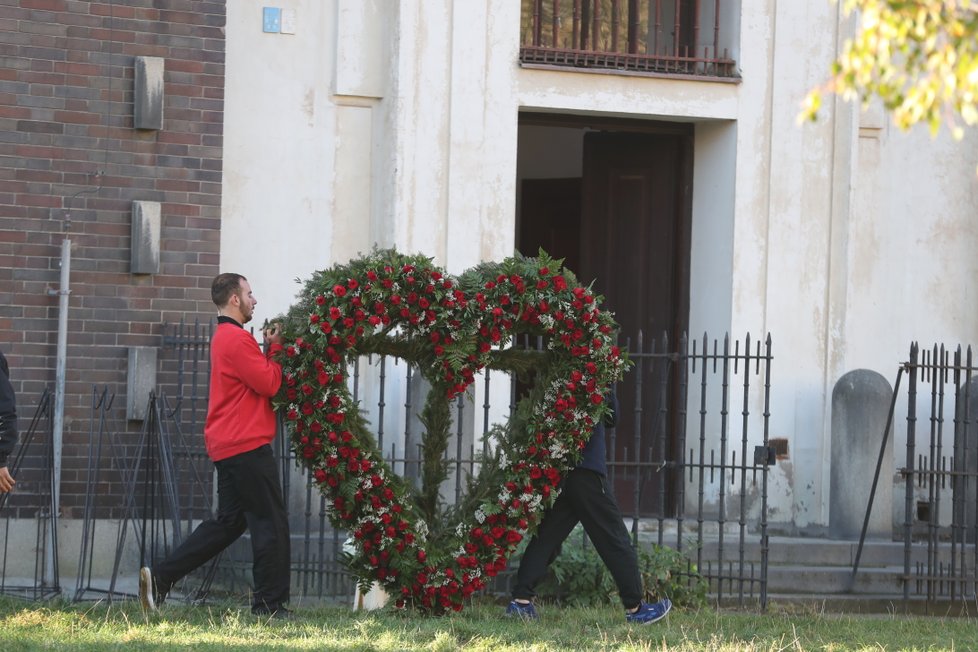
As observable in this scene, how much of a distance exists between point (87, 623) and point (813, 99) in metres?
5.22

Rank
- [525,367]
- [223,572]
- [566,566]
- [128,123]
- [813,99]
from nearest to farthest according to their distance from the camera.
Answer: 1. [813,99]
2. [525,367]
3. [566,566]
4. [223,572]
5. [128,123]

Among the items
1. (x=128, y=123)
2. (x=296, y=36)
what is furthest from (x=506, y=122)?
(x=128, y=123)

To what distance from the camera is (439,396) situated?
28.1ft

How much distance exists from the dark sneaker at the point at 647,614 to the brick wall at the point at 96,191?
418cm

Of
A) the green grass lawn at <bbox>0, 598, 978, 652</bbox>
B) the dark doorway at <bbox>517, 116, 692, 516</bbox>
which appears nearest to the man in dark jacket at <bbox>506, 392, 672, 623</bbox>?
the green grass lawn at <bbox>0, 598, 978, 652</bbox>

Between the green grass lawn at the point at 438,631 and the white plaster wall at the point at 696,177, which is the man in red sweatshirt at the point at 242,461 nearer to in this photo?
the green grass lawn at the point at 438,631

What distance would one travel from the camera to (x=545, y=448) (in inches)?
333

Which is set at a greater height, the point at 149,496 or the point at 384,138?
the point at 384,138

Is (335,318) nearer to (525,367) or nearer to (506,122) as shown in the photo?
(525,367)

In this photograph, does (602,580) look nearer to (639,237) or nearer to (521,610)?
(521,610)

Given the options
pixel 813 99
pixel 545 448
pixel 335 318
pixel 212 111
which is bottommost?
pixel 545 448

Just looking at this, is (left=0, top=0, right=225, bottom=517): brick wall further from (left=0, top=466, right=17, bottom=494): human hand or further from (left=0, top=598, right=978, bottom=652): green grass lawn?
(left=0, top=466, right=17, bottom=494): human hand

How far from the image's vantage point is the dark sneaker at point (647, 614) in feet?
28.9

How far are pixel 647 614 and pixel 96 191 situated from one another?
16.9ft
